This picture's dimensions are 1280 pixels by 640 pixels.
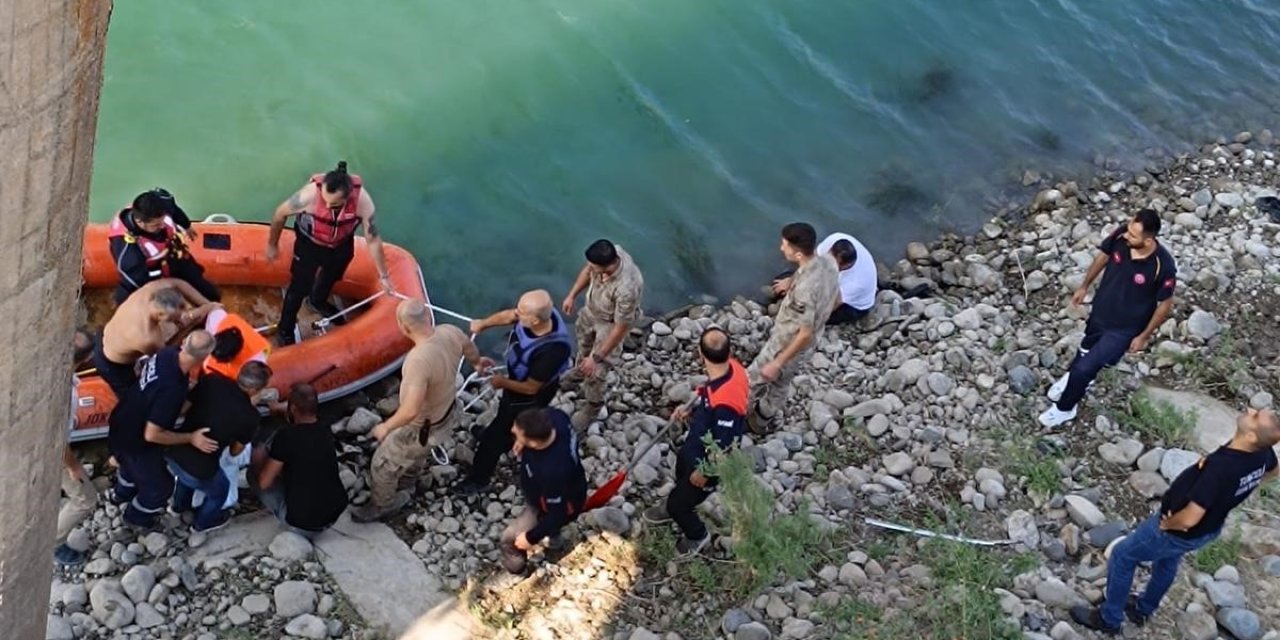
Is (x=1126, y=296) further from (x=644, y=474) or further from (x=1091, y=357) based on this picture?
(x=644, y=474)

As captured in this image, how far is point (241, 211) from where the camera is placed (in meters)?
9.13

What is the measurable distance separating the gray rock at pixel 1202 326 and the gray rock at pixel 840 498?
2949 millimetres

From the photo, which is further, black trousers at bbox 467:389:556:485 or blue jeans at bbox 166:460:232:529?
black trousers at bbox 467:389:556:485

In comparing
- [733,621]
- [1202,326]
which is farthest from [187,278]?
[1202,326]

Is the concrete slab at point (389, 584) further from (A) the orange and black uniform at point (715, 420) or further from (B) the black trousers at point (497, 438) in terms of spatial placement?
(A) the orange and black uniform at point (715, 420)

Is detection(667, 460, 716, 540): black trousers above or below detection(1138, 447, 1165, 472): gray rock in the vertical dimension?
below

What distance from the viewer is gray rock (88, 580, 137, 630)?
560cm

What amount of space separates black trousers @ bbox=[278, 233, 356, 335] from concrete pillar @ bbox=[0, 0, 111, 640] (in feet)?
9.85

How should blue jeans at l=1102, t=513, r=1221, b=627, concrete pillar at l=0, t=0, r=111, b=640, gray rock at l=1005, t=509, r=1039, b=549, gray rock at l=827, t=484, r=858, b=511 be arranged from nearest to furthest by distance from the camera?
concrete pillar at l=0, t=0, r=111, b=640 → blue jeans at l=1102, t=513, r=1221, b=627 → gray rock at l=1005, t=509, r=1039, b=549 → gray rock at l=827, t=484, r=858, b=511

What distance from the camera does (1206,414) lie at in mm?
7293

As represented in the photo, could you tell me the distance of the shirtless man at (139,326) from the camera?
19.2ft

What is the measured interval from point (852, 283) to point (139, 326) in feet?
15.1

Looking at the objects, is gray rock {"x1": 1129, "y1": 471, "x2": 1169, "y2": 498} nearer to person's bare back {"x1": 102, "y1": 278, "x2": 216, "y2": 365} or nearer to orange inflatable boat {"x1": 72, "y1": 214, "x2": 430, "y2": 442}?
orange inflatable boat {"x1": 72, "y1": 214, "x2": 430, "y2": 442}

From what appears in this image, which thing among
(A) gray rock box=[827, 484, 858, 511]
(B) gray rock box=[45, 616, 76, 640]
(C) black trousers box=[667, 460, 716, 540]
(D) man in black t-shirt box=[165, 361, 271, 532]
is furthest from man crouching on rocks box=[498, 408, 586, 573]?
(B) gray rock box=[45, 616, 76, 640]
